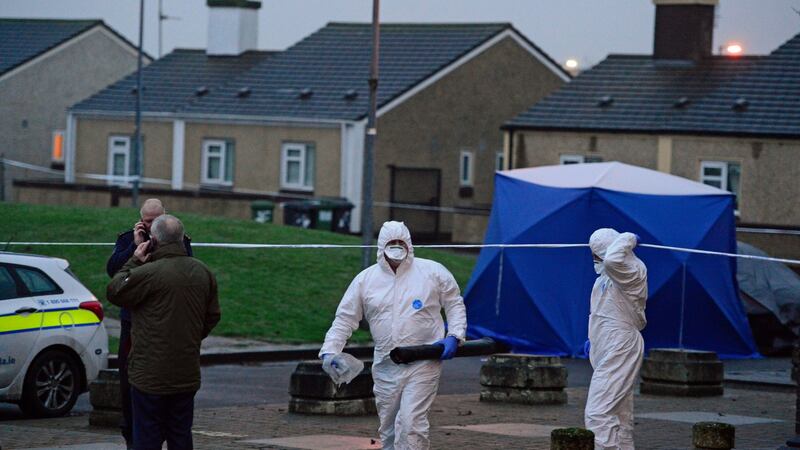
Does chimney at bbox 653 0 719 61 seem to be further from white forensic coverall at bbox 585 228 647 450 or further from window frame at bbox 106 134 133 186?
white forensic coverall at bbox 585 228 647 450

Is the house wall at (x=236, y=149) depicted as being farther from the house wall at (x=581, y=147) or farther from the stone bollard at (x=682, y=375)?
the stone bollard at (x=682, y=375)

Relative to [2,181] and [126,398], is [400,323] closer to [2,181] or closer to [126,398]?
[126,398]

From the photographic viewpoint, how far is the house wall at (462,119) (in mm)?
46375

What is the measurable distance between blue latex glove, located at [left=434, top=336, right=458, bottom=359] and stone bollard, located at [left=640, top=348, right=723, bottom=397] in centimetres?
795

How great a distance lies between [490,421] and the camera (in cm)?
1476

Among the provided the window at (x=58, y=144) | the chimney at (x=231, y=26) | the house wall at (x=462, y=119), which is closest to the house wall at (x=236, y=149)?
the window at (x=58, y=144)

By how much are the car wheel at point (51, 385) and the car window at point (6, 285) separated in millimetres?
601

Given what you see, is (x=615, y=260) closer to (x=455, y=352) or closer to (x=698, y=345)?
(x=455, y=352)

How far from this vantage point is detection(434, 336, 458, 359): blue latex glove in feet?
34.0

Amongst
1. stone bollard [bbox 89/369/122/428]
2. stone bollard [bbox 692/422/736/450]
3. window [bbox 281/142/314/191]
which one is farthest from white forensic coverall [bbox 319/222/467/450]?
window [bbox 281/142/314/191]

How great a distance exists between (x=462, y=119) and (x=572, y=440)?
3865cm

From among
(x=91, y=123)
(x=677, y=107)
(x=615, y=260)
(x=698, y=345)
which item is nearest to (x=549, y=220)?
(x=698, y=345)

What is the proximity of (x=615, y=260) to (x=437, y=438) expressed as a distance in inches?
103

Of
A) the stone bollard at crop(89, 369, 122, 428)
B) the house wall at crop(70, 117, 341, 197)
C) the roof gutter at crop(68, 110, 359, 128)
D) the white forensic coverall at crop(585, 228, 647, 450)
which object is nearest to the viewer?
the white forensic coverall at crop(585, 228, 647, 450)
